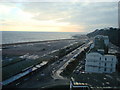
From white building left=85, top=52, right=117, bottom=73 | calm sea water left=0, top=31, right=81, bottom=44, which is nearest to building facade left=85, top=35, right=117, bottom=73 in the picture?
white building left=85, top=52, right=117, bottom=73

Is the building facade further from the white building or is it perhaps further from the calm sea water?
the calm sea water

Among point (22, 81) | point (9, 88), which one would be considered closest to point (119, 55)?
point (22, 81)

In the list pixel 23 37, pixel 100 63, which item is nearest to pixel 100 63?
pixel 100 63

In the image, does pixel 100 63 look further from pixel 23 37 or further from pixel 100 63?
pixel 23 37

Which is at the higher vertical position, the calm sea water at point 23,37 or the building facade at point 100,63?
the calm sea water at point 23,37

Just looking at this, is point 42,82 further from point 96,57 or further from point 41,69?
point 96,57

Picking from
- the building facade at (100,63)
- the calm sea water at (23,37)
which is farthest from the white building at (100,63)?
the calm sea water at (23,37)

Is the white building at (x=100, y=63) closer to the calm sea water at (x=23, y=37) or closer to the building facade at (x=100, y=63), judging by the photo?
the building facade at (x=100, y=63)

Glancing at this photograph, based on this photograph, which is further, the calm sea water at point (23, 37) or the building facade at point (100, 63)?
the calm sea water at point (23, 37)
